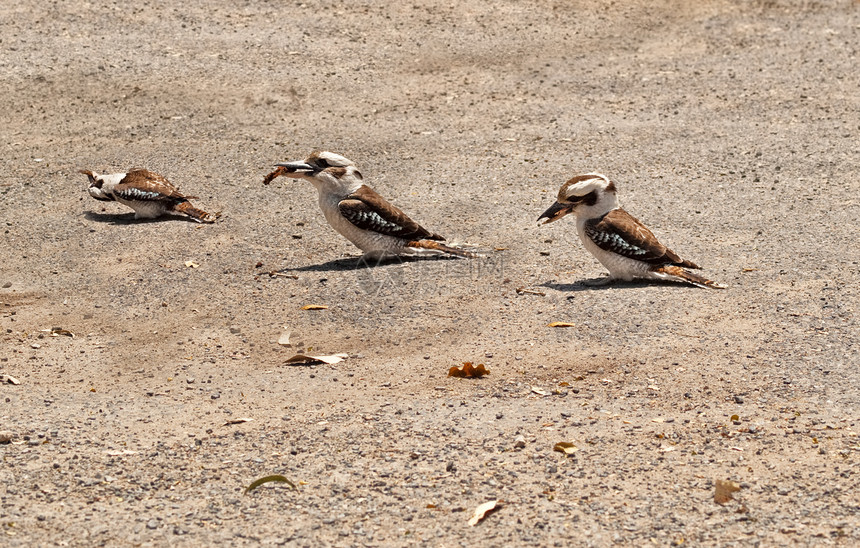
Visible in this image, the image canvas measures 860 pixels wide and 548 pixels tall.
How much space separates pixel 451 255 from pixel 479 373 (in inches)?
109

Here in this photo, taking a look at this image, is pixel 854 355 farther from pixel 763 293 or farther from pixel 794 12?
pixel 794 12

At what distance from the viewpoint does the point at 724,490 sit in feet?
19.2

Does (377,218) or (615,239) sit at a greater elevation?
(615,239)

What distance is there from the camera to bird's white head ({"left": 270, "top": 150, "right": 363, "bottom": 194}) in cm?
1041

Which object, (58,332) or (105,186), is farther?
(105,186)

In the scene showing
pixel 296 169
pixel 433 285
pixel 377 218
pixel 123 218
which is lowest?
pixel 123 218

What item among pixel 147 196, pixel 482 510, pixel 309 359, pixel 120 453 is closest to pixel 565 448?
pixel 482 510

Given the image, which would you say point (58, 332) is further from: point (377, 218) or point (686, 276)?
point (686, 276)

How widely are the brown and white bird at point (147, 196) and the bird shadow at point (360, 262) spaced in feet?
5.65

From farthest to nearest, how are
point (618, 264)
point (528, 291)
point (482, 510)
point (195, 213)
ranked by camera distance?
point (195, 213) < point (618, 264) < point (528, 291) < point (482, 510)

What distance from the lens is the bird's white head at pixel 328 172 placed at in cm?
1041

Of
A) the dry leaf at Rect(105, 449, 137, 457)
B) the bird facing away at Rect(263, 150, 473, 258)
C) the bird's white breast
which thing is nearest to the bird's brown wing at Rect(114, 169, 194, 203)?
the bird facing away at Rect(263, 150, 473, 258)

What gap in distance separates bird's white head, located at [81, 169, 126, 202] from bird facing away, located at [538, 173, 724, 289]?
4838 millimetres

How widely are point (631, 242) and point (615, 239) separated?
0.14m
